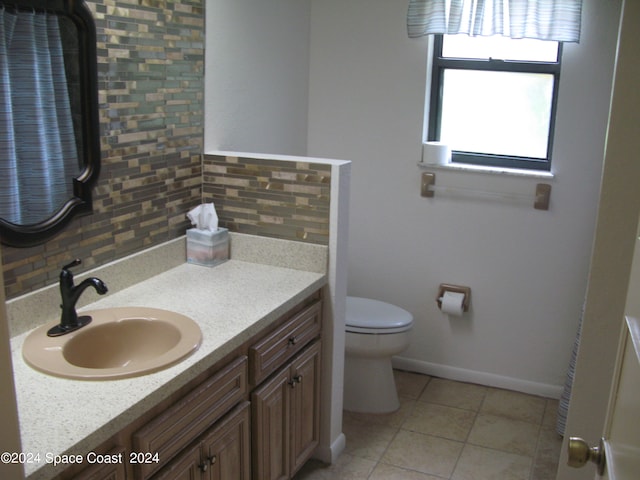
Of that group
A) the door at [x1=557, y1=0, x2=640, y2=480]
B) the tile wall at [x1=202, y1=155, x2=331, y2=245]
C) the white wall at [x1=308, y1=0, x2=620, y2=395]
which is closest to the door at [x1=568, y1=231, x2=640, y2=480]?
the door at [x1=557, y1=0, x2=640, y2=480]

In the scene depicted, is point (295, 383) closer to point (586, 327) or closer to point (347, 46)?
point (586, 327)

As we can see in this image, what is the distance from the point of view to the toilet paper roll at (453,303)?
3477 millimetres

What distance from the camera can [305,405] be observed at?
266cm

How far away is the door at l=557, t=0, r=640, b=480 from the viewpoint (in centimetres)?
219

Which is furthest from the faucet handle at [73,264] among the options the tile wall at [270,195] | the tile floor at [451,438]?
the tile floor at [451,438]

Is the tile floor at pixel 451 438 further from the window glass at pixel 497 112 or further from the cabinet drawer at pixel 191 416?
the window glass at pixel 497 112

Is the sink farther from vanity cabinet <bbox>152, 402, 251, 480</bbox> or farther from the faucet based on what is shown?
vanity cabinet <bbox>152, 402, 251, 480</bbox>

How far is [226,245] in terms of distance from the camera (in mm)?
2748

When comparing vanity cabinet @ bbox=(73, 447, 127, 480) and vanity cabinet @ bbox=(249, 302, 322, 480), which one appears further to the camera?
vanity cabinet @ bbox=(249, 302, 322, 480)

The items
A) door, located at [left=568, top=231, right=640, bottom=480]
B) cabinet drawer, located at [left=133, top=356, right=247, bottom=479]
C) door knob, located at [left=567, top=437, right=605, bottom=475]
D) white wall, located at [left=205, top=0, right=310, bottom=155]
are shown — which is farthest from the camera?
white wall, located at [left=205, top=0, right=310, bottom=155]

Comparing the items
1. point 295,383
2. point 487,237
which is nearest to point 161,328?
point 295,383

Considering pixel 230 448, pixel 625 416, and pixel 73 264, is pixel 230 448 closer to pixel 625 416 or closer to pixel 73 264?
pixel 73 264

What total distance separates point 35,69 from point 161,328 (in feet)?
2.68

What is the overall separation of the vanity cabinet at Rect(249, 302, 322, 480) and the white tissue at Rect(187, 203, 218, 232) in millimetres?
496
